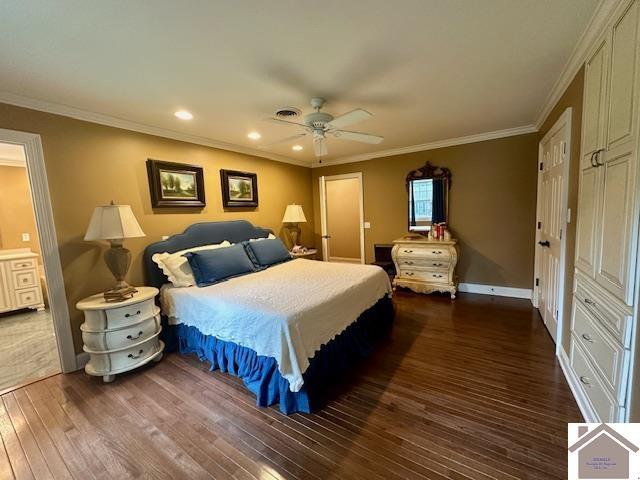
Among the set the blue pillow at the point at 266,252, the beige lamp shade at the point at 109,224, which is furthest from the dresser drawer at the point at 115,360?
the blue pillow at the point at 266,252

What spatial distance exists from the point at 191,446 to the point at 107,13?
2.44 metres

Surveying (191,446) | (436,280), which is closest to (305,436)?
(191,446)

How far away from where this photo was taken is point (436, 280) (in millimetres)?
4195

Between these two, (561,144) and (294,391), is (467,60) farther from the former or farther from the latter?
(294,391)

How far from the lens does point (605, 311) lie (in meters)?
1.49

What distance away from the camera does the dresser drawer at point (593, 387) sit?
141 centimetres

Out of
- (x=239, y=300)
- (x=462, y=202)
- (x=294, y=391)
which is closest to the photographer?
(x=294, y=391)

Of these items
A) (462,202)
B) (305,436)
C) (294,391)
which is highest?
(462,202)

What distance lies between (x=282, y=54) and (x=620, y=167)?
2.01 m

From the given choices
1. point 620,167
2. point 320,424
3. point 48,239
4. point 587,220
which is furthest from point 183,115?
point 587,220

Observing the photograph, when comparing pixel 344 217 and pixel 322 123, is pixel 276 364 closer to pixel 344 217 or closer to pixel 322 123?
pixel 322 123

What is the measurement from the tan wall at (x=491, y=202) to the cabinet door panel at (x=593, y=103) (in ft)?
7.05

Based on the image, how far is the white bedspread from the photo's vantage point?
1878 mm

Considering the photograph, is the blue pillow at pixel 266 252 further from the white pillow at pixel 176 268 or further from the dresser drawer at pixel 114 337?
the dresser drawer at pixel 114 337
